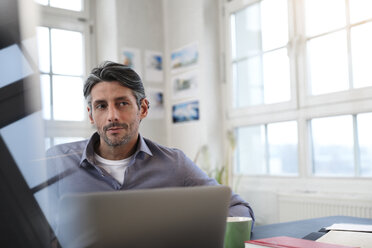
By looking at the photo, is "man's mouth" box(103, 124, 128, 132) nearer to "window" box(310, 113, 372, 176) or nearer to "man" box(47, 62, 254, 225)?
"man" box(47, 62, 254, 225)

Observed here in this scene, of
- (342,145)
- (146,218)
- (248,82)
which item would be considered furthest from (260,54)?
(146,218)

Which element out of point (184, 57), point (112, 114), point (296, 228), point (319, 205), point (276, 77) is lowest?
point (319, 205)

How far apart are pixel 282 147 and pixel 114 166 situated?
1.93m

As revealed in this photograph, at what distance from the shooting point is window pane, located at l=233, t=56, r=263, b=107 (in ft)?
10.8

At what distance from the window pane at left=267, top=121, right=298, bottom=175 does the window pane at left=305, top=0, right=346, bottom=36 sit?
72 cm

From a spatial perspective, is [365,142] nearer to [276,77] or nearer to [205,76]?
[276,77]

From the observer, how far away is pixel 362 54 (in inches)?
101

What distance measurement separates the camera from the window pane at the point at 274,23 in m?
3.09

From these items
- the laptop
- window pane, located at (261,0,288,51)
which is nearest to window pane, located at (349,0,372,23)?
→ window pane, located at (261,0,288,51)

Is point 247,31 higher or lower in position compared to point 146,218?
higher

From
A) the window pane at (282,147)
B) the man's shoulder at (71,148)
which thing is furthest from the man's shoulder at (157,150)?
the window pane at (282,147)

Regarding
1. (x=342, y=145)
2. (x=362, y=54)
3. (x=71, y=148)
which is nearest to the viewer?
(x=71, y=148)

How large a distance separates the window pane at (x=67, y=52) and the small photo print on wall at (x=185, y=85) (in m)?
0.91

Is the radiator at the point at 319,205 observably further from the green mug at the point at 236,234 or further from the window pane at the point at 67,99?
the window pane at the point at 67,99
